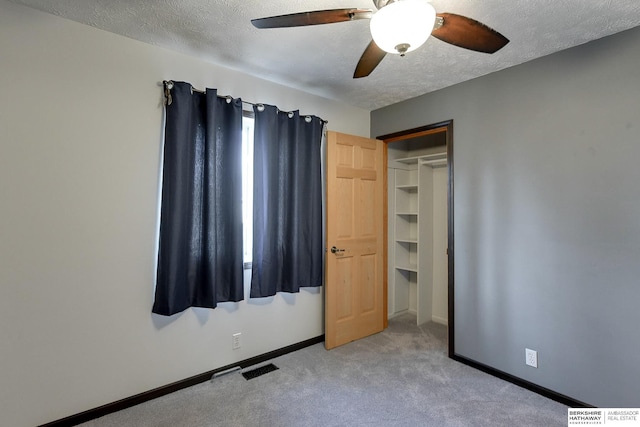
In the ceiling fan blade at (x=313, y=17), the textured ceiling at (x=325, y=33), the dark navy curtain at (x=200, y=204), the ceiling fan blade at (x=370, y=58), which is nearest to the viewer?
the ceiling fan blade at (x=313, y=17)

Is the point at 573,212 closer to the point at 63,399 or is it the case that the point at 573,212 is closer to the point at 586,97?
the point at 586,97

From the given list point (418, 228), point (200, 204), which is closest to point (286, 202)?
point (200, 204)

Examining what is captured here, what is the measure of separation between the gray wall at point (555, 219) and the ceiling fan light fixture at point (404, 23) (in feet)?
5.42

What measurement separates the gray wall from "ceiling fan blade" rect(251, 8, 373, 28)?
174 centimetres

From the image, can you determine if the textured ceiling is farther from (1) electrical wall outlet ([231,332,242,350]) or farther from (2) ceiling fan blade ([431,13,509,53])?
(1) electrical wall outlet ([231,332,242,350])

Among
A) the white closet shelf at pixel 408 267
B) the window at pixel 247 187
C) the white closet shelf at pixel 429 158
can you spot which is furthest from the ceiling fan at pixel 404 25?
the white closet shelf at pixel 408 267

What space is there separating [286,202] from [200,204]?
0.75m

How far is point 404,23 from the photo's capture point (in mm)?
1151

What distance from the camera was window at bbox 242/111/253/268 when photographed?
8.62 ft

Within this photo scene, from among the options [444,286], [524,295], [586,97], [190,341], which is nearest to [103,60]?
[190,341]
